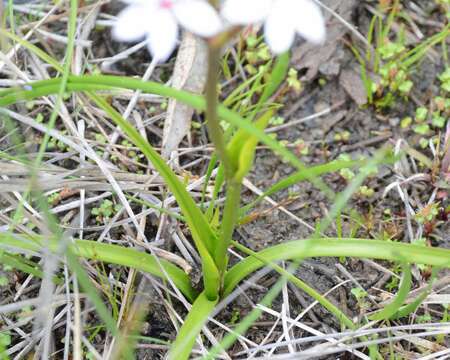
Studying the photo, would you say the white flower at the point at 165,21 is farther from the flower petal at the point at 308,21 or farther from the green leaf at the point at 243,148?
the green leaf at the point at 243,148

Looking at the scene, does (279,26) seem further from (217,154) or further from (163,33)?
(217,154)

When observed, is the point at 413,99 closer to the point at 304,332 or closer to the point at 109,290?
the point at 304,332

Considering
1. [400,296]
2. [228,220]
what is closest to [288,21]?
[228,220]

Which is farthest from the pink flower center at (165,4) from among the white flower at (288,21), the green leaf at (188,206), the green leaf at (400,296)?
the green leaf at (400,296)

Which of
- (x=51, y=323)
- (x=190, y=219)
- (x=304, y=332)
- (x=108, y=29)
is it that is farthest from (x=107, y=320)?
(x=108, y=29)

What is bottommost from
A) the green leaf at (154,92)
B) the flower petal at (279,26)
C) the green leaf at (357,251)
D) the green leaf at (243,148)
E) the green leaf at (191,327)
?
the green leaf at (191,327)

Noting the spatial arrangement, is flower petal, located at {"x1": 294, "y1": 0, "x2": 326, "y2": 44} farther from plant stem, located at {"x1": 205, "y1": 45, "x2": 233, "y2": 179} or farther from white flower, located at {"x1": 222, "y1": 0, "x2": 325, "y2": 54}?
plant stem, located at {"x1": 205, "y1": 45, "x2": 233, "y2": 179}
